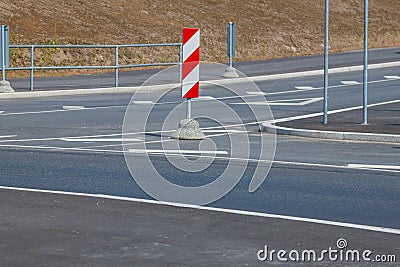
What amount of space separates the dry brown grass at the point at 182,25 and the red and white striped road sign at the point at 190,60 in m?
22.6

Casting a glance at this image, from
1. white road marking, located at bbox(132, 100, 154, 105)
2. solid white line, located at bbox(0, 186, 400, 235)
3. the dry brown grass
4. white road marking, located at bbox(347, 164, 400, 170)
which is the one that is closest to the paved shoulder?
solid white line, located at bbox(0, 186, 400, 235)

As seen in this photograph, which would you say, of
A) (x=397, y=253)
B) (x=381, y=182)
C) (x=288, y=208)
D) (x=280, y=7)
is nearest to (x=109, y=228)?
(x=288, y=208)

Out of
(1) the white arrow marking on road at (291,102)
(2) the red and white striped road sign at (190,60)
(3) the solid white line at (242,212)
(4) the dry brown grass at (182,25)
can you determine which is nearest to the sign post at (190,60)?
(2) the red and white striped road sign at (190,60)

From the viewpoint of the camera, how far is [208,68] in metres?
36.7

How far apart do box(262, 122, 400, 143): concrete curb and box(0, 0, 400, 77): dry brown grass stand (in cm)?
2146

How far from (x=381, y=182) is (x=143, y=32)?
1454 inches

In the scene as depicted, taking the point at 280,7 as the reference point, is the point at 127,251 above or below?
below

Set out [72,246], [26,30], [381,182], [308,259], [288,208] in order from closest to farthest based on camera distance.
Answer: [308,259] < [72,246] < [288,208] < [381,182] < [26,30]

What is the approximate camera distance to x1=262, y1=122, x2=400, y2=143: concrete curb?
652 inches

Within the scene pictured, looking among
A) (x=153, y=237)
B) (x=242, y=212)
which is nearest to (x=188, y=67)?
(x=242, y=212)

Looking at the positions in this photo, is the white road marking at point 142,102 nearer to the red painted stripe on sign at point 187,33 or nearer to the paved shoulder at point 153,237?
the red painted stripe on sign at point 187,33

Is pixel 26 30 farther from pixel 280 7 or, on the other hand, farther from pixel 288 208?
pixel 288 208

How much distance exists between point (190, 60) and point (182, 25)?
36243 mm

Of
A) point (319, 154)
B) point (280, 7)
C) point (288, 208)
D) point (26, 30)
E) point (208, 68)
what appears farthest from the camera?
point (280, 7)
